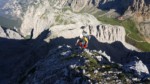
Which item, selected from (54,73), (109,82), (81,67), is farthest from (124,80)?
(54,73)

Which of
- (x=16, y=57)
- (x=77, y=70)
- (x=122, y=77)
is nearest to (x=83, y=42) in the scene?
(x=77, y=70)

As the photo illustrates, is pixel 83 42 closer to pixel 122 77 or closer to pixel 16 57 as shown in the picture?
pixel 122 77

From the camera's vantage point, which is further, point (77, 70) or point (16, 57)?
point (16, 57)

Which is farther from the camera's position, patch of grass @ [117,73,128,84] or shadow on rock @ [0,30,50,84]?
shadow on rock @ [0,30,50,84]

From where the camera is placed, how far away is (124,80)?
33.4 metres

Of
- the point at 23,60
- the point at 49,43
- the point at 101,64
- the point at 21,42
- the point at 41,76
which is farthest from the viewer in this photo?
the point at 21,42

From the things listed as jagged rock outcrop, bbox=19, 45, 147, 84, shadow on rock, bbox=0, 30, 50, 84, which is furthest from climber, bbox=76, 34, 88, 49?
shadow on rock, bbox=0, 30, 50, 84

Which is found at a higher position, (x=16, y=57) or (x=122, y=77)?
(x=122, y=77)

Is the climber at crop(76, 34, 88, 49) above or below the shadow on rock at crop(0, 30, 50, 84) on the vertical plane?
above

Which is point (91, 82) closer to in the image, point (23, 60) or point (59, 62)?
point (59, 62)

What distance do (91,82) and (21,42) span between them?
157 metres

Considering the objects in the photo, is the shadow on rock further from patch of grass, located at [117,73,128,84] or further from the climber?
patch of grass, located at [117,73,128,84]

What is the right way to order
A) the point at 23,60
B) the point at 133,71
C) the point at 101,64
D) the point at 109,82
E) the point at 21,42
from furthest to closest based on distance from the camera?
the point at 21,42 < the point at 23,60 < the point at 101,64 < the point at 133,71 < the point at 109,82

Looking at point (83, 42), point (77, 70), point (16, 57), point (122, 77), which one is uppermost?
point (122, 77)
